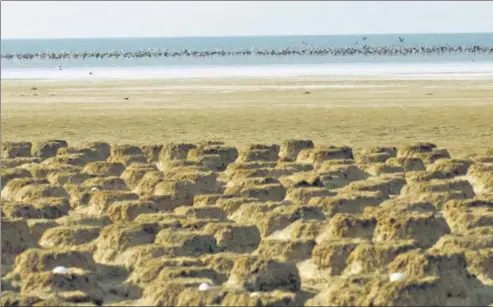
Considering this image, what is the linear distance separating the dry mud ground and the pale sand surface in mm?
1698

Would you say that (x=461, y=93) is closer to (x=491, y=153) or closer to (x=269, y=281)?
(x=491, y=153)

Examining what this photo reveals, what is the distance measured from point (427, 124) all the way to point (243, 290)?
98.5 feet

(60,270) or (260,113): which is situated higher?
(260,113)

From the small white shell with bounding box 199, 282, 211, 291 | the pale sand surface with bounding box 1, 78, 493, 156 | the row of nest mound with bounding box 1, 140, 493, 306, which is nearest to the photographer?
the small white shell with bounding box 199, 282, 211, 291

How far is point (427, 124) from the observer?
145 ft

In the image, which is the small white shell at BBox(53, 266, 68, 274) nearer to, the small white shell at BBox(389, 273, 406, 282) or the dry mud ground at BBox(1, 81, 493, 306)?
the dry mud ground at BBox(1, 81, 493, 306)

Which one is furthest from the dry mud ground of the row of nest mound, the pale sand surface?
the pale sand surface

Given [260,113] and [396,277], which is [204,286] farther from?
[260,113]

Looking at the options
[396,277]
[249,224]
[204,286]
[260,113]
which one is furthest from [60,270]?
[260,113]

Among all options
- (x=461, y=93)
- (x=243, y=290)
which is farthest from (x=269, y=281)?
(x=461, y=93)

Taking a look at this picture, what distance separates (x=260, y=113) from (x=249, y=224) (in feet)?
99.8

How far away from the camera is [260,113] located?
49.8m

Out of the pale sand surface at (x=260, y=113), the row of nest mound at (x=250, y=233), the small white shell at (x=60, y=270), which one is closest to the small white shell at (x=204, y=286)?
the row of nest mound at (x=250, y=233)

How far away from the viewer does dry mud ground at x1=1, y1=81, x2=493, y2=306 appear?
15.2 meters
